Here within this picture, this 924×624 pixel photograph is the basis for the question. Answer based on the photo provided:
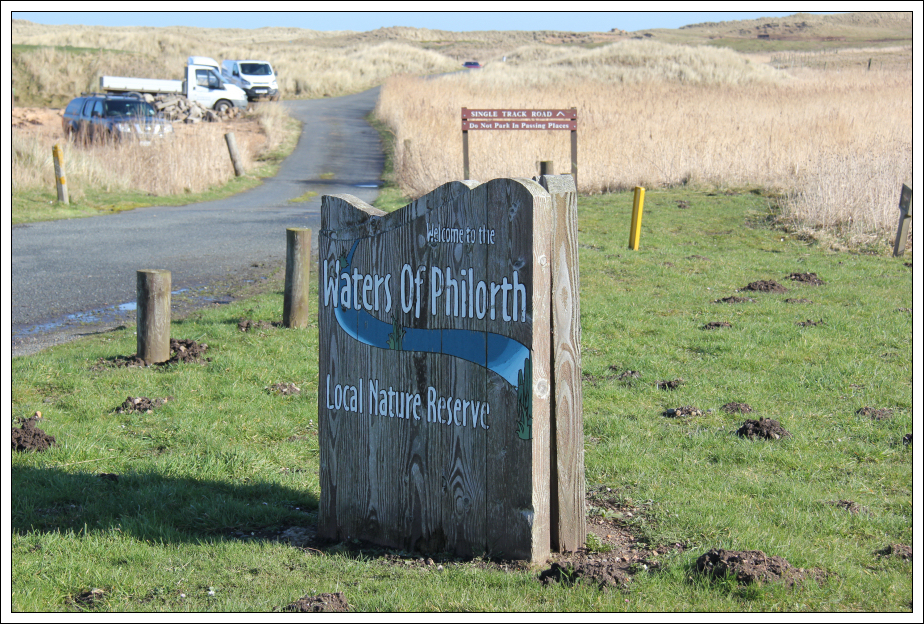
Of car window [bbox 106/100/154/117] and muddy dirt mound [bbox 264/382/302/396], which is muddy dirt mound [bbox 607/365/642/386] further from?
car window [bbox 106/100/154/117]

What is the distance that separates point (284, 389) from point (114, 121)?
18.3 metres

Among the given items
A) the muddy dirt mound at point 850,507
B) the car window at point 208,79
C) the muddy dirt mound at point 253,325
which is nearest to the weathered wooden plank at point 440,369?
the muddy dirt mound at point 850,507

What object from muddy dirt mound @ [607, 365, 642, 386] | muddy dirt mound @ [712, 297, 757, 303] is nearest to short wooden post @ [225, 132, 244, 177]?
muddy dirt mound @ [712, 297, 757, 303]

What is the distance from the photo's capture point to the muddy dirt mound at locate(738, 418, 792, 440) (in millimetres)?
4957

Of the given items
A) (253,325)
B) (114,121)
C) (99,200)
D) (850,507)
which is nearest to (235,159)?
(114,121)

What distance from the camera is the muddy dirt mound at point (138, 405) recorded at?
5664mm

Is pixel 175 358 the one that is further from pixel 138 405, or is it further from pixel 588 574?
pixel 588 574

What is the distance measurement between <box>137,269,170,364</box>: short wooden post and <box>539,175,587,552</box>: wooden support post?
14.1 feet

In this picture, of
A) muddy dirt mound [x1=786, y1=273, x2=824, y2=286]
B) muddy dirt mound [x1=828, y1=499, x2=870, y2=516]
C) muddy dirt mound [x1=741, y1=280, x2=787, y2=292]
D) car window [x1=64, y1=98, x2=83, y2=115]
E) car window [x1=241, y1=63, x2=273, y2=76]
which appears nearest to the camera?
muddy dirt mound [x1=828, y1=499, x2=870, y2=516]

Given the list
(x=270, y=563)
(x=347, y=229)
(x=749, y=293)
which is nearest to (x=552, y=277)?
(x=347, y=229)

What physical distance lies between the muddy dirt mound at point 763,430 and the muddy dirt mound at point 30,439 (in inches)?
165

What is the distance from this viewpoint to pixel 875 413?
17.4 ft

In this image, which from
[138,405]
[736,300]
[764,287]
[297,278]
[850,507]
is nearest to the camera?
[850,507]

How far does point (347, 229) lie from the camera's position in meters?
3.71
